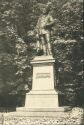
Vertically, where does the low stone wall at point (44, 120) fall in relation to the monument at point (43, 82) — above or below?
below

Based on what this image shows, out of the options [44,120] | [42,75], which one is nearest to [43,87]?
[42,75]

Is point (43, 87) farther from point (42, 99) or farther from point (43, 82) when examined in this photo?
point (42, 99)

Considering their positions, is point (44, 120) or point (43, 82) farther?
point (43, 82)

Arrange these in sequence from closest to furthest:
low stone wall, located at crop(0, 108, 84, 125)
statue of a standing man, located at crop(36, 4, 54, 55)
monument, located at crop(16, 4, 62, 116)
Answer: low stone wall, located at crop(0, 108, 84, 125), monument, located at crop(16, 4, 62, 116), statue of a standing man, located at crop(36, 4, 54, 55)

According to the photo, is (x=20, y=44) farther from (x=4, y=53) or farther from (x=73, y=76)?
(x=73, y=76)

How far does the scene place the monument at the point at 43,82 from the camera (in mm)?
16675

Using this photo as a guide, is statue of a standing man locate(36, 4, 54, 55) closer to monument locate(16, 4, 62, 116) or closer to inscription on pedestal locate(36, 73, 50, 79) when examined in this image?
monument locate(16, 4, 62, 116)

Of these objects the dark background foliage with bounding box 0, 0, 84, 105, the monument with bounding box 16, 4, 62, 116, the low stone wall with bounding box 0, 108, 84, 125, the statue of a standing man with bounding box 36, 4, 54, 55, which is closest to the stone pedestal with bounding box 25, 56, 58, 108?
the monument with bounding box 16, 4, 62, 116

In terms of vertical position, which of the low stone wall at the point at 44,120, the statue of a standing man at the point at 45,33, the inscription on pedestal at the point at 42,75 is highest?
the statue of a standing man at the point at 45,33

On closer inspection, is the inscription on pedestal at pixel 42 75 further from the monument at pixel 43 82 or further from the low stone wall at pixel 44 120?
the low stone wall at pixel 44 120

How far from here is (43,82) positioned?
17.5 meters

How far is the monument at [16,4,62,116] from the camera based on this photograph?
1667cm

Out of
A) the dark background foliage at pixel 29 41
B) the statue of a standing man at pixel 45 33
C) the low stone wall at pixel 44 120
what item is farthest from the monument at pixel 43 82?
the dark background foliage at pixel 29 41

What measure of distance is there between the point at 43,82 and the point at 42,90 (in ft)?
1.35
